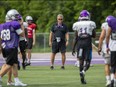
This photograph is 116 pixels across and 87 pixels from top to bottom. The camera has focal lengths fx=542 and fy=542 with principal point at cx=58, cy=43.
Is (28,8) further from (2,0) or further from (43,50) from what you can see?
(43,50)

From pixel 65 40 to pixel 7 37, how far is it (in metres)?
7.65

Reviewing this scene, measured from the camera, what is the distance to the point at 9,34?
12.9m

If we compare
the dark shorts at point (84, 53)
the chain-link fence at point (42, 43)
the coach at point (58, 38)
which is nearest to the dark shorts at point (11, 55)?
the dark shorts at point (84, 53)

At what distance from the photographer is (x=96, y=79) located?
1520cm

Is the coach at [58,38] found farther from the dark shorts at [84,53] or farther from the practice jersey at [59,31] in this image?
the dark shorts at [84,53]

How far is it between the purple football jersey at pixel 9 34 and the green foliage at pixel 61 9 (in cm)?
3186

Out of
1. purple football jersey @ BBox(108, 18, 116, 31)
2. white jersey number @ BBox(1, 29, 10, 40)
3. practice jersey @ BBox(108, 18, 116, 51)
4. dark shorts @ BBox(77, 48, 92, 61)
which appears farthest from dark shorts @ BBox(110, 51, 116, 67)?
white jersey number @ BBox(1, 29, 10, 40)

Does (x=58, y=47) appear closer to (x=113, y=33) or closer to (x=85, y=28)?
(x=85, y=28)

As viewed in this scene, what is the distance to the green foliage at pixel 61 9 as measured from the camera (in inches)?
1803

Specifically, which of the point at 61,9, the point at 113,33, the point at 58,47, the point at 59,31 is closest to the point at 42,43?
the point at 61,9

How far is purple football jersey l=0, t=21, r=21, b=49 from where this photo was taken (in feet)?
42.2

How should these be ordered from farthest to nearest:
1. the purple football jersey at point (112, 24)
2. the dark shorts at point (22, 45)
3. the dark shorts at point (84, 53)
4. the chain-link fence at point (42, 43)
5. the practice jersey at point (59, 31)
A: the chain-link fence at point (42, 43) → the practice jersey at point (59, 31) → the dark shorts at point (22, 45) → the dark shorts at point (84, 53) → the purple football jersey at point (112, 24)

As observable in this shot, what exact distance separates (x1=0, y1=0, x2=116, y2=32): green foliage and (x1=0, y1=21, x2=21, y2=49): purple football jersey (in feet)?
105

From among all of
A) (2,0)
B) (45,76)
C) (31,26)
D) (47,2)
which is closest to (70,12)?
(47,2)
